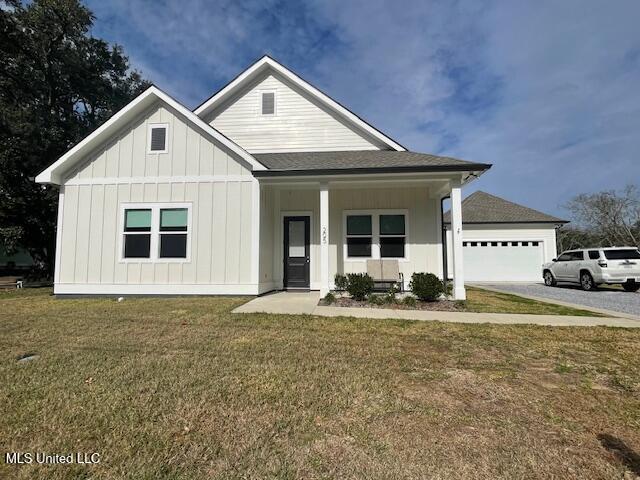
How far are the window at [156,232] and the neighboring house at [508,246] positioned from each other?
521 inches

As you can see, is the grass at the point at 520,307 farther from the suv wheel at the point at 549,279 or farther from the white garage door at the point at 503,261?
the white garage door at the point at 503,261

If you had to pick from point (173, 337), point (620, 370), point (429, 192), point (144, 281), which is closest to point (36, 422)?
point (173, 337)

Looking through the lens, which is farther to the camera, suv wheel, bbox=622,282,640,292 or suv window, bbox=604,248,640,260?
suv wheel, bbox=622,282,640,292

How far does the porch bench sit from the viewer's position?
11.0 meters

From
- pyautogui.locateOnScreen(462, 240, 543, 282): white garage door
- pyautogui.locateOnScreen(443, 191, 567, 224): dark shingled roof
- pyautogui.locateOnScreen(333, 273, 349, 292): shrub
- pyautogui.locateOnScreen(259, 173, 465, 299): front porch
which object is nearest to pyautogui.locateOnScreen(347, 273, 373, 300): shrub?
pyautogui.locateOnScreen(333, 273, 349, 292): shrub

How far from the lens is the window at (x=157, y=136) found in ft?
35.6

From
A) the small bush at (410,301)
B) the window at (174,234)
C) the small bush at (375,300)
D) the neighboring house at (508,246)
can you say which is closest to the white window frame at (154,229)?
the window at (174,234)

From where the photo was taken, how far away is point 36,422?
2.96 meters

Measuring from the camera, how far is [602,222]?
115 ft

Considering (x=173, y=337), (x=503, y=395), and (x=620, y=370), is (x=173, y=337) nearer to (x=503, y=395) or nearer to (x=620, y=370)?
(x=503, y=395)

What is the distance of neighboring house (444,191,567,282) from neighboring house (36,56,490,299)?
816 centimetres

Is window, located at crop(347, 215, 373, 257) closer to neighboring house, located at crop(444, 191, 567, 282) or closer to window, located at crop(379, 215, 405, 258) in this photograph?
window, located at crop(379, 215, 405, 258)

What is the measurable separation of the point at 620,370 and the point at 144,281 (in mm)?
10689

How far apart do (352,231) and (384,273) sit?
6.07ft
